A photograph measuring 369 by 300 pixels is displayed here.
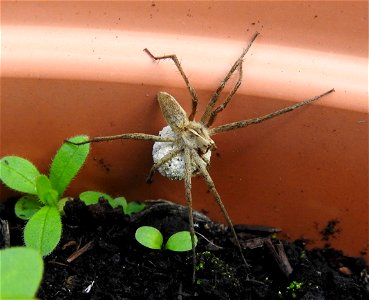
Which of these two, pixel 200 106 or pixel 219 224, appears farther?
pixel 219 224

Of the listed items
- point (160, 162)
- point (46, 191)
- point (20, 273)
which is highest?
point (160, 162)

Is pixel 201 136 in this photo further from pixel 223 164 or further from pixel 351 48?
pixel 351 48

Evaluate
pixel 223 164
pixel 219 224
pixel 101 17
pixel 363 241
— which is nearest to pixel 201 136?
pixel 223 164

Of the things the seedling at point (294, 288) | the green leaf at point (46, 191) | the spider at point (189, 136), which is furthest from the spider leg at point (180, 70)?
the seedling at point (294, 288)

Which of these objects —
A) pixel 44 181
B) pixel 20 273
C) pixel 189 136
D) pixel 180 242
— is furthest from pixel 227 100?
pixel 20 273

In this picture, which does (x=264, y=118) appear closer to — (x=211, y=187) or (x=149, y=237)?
(x=211, y=187)

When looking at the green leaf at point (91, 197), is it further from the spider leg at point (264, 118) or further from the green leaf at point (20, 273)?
the green leaf at point (20, 273)
